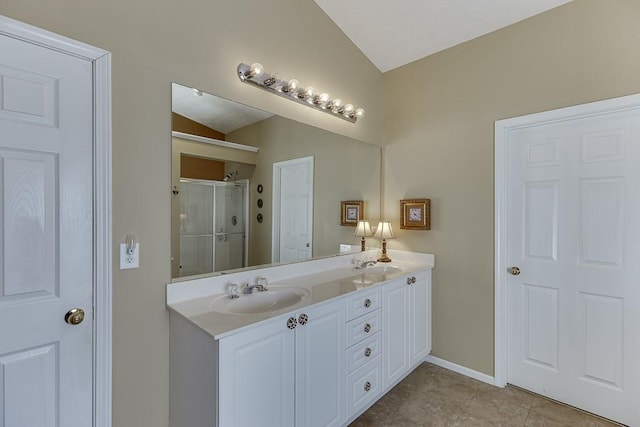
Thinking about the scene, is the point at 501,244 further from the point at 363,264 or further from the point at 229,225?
the point at 229,225

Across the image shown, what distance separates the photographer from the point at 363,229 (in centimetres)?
269

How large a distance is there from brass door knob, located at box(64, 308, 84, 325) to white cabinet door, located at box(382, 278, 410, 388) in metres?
1.58

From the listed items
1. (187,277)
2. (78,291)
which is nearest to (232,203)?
(187,277)

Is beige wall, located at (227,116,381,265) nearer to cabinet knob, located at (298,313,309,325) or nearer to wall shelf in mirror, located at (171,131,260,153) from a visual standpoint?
wall shelf in mirror, located at (171,131,260,153)

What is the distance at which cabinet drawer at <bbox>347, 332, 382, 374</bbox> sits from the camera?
5.74 feet

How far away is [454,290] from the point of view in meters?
2.49

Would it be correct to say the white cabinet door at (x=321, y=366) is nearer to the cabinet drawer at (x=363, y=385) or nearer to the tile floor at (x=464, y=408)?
the cabinet drawer at (x=363, y=385)

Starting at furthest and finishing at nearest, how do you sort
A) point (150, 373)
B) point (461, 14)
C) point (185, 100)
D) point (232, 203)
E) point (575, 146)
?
point (461, 14) < point (575, 146) < point (232, 203) < point (185, 100) < point (150, 373)

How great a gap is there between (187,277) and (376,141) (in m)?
→ 2.03

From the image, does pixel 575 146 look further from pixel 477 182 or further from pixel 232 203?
pixel 232 203

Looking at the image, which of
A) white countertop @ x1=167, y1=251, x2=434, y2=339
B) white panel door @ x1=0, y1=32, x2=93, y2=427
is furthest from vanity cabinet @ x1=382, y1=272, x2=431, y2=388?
white panel door @ x1=0, y1=32, x2=93, y2=427

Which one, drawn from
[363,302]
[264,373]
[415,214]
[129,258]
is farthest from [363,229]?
[129,258]

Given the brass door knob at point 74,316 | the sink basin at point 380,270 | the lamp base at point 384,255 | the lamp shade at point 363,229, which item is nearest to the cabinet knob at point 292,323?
the brass door knob at point 74,316

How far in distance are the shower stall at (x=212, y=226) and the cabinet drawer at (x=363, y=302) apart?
681 millimetres
